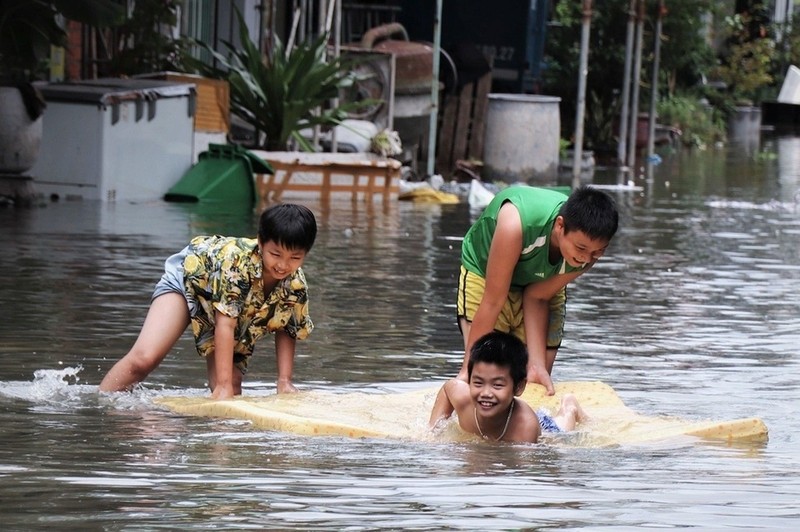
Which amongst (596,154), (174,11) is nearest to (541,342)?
(174,11)

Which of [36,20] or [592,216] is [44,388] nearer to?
[592,216]

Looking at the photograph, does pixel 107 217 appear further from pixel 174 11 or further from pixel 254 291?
pixel 254 291

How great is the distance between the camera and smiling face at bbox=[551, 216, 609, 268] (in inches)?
233

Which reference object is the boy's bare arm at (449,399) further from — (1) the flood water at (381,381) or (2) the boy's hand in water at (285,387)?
(2) the boy's hand in water at (285,387)

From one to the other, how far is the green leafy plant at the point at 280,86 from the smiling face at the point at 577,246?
1077 centimetres

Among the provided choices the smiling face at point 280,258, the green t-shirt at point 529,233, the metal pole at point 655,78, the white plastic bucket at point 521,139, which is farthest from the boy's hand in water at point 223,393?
the metal pole at point 655,78

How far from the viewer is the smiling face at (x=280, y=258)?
6.07 metres

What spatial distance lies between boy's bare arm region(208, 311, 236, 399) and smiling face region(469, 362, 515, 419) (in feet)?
3.55

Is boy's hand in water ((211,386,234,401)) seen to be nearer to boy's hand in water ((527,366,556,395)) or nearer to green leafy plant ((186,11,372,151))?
boy's hand in water ((527,366,556,395))

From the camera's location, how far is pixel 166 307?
647 centimetres

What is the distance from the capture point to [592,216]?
5848 millimetres

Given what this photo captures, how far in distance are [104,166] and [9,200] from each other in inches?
38.1

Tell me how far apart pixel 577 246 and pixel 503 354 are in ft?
1.74

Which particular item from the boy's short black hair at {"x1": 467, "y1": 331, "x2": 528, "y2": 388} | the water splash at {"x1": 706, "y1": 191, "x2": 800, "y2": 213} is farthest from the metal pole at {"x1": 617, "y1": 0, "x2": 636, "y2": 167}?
the boy's short black hair at {"x1": 467, "y1": 331, "x2": 528, "y2": 388}
